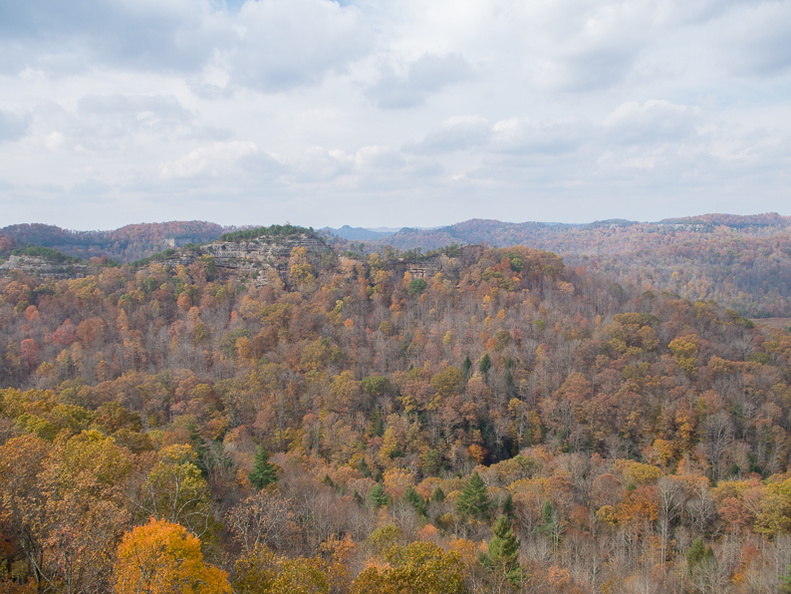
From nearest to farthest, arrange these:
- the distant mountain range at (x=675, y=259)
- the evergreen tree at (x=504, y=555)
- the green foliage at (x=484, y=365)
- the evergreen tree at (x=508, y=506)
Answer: the evergreen tree at (x=504, y=555), the evergreen tree at (x=508, y=506), the green foliage at (x=484, y=365), the distant mountain range at (x=675, y=259)

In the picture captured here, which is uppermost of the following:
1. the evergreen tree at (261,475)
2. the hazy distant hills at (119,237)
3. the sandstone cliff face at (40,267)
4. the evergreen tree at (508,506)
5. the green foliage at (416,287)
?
the hazy distant hills at (119,237)

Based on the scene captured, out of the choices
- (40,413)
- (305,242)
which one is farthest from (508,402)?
(305,242)

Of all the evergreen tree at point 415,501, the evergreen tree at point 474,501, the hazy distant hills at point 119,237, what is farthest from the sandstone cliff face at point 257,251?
the evergreen tree at point 474,501

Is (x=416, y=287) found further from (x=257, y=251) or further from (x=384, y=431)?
(x=384, y=431)

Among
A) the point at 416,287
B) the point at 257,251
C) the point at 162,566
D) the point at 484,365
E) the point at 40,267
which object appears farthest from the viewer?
the point at 257,251

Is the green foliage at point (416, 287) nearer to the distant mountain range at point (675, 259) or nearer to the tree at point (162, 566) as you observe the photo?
the distant mountain range at point (675, 259)

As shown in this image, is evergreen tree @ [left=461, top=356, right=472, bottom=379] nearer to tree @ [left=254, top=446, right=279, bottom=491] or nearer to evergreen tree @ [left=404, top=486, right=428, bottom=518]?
evergreen tree @ [left=404, top=486, right=428, bottom=518]

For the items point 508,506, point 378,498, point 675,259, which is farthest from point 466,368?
point 675,259
